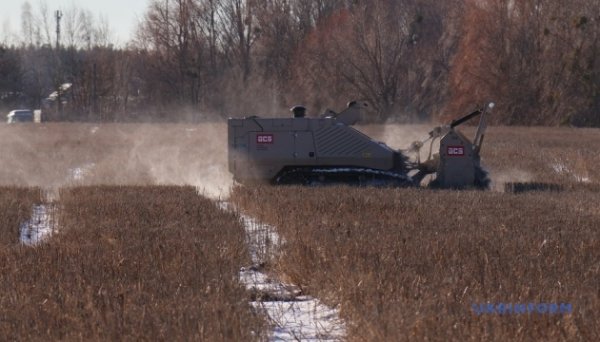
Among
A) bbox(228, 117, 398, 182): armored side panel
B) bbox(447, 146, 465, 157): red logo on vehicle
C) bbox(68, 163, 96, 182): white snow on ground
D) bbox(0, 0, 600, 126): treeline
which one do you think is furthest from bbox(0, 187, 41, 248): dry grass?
bbox(0, 0, 600, 126): treeline

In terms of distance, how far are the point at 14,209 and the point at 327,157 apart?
5.99 meters

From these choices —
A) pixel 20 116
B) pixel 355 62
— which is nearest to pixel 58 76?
pixel 20 116

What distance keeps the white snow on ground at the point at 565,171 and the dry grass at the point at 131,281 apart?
Result: 10.7 metres

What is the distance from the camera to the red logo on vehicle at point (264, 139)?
17797 millimetres

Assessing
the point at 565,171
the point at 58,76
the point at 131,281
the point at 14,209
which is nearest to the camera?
the point at 131,281

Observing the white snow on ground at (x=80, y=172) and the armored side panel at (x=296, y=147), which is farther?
the white snow on ground at (x=80, y=172)

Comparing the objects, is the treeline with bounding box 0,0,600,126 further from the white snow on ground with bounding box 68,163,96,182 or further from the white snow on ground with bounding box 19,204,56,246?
the white snow on ground with bounding box 19,204,56,246

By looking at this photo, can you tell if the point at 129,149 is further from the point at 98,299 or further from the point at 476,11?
the point at 476,11

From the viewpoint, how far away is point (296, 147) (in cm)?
1775

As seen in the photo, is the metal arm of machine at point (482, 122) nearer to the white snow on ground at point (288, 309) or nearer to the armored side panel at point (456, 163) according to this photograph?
the armored side panel at point (456, 163)

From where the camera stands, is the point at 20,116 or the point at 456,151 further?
the point at 20,116

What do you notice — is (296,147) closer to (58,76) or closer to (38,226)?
(38,226)

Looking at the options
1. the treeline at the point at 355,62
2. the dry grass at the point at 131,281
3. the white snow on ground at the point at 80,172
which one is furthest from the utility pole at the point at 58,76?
the dry grass at the point at 131,281

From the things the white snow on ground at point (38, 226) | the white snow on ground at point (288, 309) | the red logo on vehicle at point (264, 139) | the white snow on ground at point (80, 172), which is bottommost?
the white snow on ground at point (288, 309)
